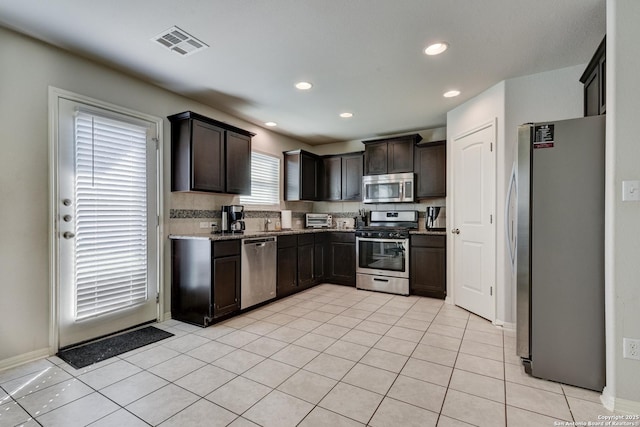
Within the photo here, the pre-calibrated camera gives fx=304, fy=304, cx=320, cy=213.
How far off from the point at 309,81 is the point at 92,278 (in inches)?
112

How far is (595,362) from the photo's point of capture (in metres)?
2.01

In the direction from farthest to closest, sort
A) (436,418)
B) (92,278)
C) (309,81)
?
(309,81) → (92,278) → (436,418)

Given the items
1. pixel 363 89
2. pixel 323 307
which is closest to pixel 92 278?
pixel 323 307

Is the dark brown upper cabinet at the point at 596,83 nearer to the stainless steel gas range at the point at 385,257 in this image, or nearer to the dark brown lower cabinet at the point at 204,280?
the stainless steel gas range at the point at 385,257

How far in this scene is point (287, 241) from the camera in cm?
439

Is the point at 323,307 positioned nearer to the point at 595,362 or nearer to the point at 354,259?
the point at 354,259

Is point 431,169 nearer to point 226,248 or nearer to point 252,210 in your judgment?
point 252,210

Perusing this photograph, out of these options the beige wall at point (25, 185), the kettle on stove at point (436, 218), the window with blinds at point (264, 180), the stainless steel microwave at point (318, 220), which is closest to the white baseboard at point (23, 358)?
the beige wall at point (25, 185)

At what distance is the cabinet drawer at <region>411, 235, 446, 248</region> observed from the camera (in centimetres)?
425

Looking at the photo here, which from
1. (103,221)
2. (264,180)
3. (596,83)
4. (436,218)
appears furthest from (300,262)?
(596,83)

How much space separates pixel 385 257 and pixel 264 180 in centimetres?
228

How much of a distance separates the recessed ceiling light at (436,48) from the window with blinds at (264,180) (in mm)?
2911

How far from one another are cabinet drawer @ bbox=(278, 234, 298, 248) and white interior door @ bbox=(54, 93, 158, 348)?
1.55 meters
